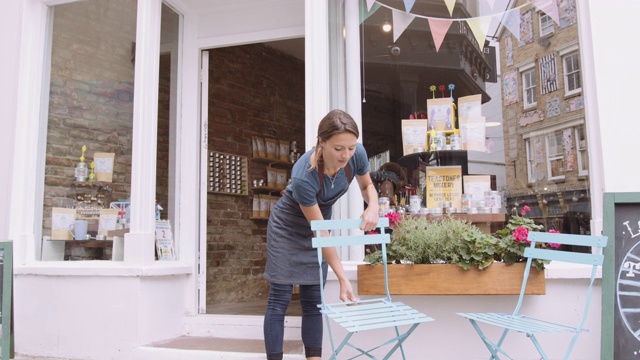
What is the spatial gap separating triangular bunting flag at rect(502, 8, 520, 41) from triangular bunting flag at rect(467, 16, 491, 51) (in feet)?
0.36

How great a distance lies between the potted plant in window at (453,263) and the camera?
123 inches

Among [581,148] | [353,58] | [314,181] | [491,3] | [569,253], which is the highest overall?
[491,3]

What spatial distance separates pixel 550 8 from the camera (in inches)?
145

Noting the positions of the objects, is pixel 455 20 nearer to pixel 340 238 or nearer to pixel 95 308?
pixel 340 238

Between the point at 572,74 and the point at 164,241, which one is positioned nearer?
the point at 572,74

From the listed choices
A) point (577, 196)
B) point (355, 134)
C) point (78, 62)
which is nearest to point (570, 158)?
point (577, 196)

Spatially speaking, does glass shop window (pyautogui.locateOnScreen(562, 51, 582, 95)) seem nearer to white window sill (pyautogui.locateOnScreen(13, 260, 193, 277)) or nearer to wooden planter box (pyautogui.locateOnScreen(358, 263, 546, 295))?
wooden planter box (pyautogui.locateOnScreen(358, 263, 546, 295))

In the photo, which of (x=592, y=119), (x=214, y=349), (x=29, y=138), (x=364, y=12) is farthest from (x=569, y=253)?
(x=29, y=138)

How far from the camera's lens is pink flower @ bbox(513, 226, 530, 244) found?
3057 mm

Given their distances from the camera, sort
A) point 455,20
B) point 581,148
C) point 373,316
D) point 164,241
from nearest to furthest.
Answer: point 373,316 < point 581,148 < point 455,20 < point 164,241

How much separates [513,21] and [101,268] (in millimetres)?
3336

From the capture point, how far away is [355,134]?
2674mm

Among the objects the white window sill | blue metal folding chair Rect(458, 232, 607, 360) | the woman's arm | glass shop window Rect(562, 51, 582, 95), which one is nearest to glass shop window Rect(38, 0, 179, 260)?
the white window sill

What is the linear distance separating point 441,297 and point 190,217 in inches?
88.7
